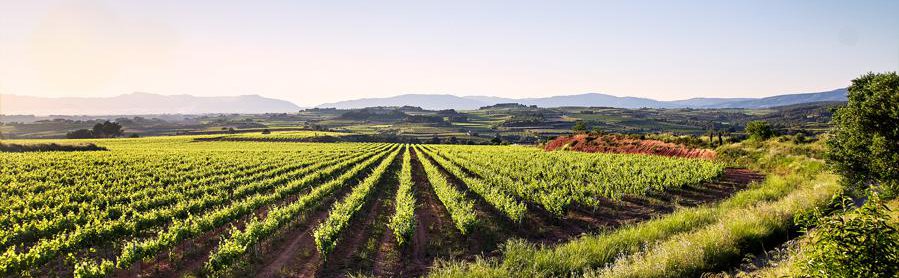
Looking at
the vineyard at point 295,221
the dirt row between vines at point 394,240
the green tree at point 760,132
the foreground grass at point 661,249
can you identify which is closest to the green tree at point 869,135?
the foreground grass at point 661,249

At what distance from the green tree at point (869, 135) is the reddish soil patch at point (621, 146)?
26.7m

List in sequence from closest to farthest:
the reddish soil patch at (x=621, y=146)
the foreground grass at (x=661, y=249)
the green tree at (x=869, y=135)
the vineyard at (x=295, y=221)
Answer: the foreground grass at (x=661, y=249) → the vineyard at (x=295, y=221) → the green tree at (x=869, y=135) → the reddish soil patch at (x=621, y=146)

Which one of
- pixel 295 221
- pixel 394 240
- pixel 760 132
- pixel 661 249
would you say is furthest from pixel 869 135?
pixel 760 132

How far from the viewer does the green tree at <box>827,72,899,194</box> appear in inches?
699

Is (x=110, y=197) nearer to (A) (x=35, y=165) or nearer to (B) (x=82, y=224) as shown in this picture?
(B) (x=82, y=224)

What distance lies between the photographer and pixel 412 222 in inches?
627

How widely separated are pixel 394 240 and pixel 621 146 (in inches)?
2058

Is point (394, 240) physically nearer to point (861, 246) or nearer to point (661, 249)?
point (661, 249)

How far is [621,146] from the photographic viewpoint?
6159 cm

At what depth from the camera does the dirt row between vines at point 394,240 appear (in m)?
14.1

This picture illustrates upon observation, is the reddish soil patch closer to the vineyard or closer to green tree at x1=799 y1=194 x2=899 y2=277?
the vineyard

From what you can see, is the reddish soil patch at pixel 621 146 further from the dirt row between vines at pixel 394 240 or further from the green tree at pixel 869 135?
the green tree at pixel 869 135

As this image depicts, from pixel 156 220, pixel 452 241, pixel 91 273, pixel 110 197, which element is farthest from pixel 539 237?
pixel 110 197

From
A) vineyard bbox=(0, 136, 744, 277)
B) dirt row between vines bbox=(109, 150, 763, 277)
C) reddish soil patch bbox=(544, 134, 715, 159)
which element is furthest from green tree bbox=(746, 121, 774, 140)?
dirt row between vines bbox=(109, 150, 763, 277)
